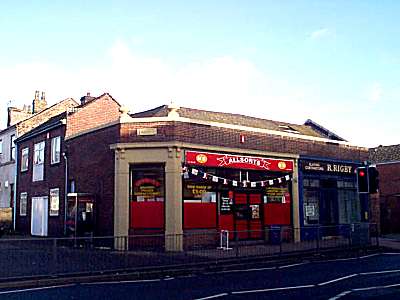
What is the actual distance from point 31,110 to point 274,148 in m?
24.1

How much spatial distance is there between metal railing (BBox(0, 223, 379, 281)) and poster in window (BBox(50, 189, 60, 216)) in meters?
9.95

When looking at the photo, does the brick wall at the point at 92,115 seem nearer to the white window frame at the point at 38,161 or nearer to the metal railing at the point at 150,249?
the white window frame at the point at 38,161

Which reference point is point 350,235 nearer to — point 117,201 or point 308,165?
point 308,165

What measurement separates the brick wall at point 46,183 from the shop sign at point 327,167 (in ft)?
43.2

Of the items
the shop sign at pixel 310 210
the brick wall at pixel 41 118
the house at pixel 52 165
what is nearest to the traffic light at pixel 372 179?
the shop sign at pixel 310 210

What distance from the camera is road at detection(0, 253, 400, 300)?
10.1 meters

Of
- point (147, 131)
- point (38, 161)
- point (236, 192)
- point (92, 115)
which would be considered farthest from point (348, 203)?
point (38, 161)

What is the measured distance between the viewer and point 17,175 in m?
32.5

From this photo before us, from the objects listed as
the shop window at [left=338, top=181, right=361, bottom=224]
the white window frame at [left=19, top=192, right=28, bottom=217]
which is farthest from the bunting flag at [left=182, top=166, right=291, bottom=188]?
the white window frame at [left=19, top=192, right=28, bottom=217]

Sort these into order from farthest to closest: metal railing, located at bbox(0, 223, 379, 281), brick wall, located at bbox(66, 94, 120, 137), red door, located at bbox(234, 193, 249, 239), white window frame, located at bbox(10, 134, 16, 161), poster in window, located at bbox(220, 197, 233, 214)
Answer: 1. white window frame, located at bbox(10, 134, 16, 161)
2. brick wall, located at bbox(66, 94, 120, 137)
3. red door, located at bbox(234, 193, 249, 239)
4. poster in window, located at bbox(220, 197, 233, 214)
5. metal railing, located at bbox(0, 223, 379, 281)

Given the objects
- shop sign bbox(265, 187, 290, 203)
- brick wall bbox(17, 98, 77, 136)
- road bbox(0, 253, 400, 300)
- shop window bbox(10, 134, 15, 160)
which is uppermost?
brick wall bbox(17, 98, 77, 136)

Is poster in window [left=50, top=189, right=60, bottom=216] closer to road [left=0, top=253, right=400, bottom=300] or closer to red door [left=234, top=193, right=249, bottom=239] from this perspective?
red door [left=234, top=193, right=249, bottom=239]

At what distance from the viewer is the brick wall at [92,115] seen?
26.4 m

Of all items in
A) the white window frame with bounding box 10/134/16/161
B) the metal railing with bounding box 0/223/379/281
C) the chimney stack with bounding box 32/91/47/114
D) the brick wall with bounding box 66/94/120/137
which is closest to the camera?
the metal railing with bounding box 0/223/379/281
